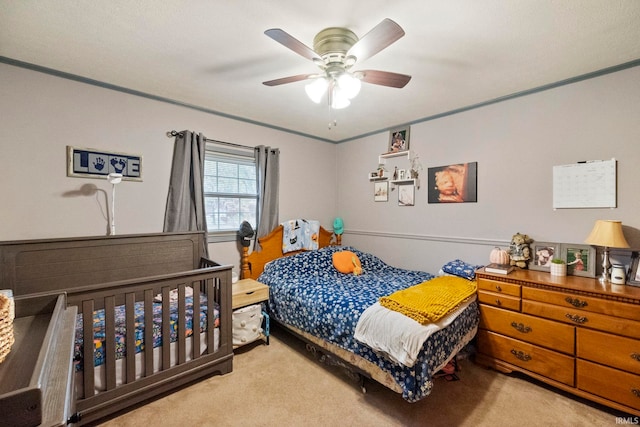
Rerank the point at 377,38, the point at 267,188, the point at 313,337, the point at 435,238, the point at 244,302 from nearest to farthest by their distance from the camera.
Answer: the point at 377,38, the point at 313,337, the point at 244,302, the point at 435,238, the point at 267,188

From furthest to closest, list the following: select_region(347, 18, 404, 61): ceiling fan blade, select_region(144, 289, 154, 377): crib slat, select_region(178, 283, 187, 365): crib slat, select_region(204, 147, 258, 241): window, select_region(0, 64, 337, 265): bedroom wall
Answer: select_region(204, 147, 258, 241): window, select_region(0, 64, 337, 265): bedroom wall, select_region(178, 283, 187, 365): crib slat, select_region(144, 289, 154, 377): crib slat, select_region(347, 18, 404, 61): ceiling fan blade

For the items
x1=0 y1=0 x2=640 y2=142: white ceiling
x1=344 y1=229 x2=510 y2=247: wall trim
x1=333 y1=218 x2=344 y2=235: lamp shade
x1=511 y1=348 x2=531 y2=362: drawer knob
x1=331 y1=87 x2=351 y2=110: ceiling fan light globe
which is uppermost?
x1=0 y1=0 x2=640 y2=142: white ceiling

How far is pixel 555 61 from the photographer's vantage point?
201 centimetres

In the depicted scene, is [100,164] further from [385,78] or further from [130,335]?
[385,78]

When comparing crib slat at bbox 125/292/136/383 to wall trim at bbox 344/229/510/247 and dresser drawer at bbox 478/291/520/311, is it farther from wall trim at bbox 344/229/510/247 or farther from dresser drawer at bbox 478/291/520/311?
wall trim at bbox 344/229/510/247

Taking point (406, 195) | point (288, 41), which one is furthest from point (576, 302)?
point (288, 41)

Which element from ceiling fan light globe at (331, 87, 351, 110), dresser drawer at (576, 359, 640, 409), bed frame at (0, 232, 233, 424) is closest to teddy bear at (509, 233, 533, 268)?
dresser drawer at (576, 359, 640, 409)

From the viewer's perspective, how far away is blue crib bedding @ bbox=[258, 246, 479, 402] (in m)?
1.73

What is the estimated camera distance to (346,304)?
216 cm

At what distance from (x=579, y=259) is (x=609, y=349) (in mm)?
715

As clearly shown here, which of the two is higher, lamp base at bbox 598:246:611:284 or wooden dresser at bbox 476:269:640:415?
lamp base at bbox 598:246:611:284

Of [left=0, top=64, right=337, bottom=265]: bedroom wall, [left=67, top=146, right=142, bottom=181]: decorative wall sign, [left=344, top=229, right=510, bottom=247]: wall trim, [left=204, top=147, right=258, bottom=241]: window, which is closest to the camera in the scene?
[left=0, top=64, right=337, bottom=265]: bedroom wall

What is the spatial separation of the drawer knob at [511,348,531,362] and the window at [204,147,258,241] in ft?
9.26

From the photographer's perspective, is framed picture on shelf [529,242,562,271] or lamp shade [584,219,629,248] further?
framed picture on shelf [529,242,562,271]
